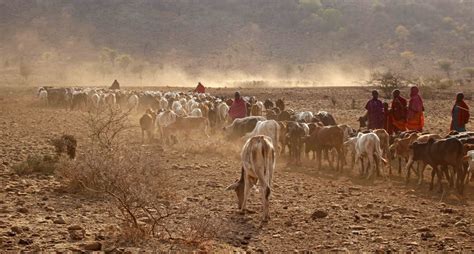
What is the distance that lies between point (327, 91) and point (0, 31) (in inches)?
2873

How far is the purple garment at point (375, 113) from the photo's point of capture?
1448cm

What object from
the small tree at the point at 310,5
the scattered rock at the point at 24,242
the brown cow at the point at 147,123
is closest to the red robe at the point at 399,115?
the brown cow at the point at 147,123

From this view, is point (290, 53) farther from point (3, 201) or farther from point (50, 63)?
point (3, 201)

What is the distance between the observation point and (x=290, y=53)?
86.2 meters

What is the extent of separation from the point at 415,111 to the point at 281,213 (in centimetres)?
757

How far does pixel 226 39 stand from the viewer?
91.6m

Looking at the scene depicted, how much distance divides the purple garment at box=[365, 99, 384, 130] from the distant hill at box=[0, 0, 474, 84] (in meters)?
58.4

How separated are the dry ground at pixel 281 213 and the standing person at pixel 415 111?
2.76m

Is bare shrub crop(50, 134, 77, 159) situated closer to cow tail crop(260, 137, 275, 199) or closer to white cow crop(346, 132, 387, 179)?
cow tail crop(260, 137, 275, 199)

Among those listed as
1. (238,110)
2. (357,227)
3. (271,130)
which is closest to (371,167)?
(271,130)

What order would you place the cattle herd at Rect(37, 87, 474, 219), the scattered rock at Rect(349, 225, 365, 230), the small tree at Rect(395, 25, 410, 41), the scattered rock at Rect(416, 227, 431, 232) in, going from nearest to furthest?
the scattered rock at Rect(416, 227, 431, 232), the scattered rock at Rect(349, 225, 365, 230), the cattle herd at Rect(37, 87, 474, 219), the small tree at Rect(395, 25, 410, 41)

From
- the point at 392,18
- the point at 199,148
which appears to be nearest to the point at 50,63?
the point at 392,18

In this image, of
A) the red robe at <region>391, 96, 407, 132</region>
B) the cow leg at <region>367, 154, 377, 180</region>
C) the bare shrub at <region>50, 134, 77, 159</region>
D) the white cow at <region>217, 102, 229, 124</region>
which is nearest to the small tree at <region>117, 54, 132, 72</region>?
the white cow at <region>217, 102, 229, 124</region>

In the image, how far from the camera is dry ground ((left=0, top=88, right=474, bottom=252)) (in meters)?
6.65
